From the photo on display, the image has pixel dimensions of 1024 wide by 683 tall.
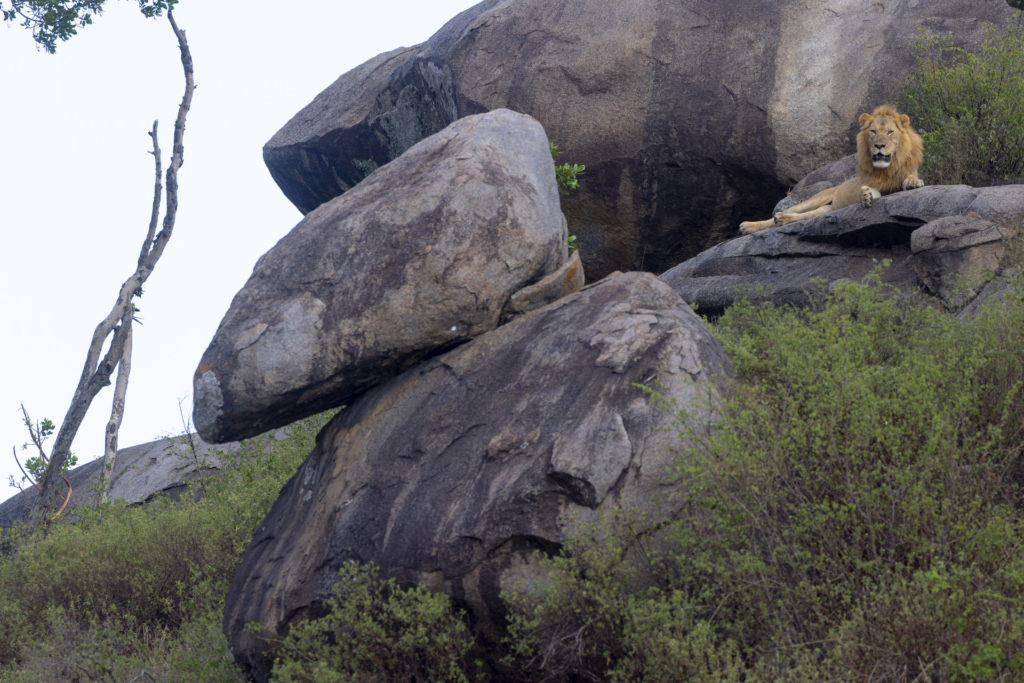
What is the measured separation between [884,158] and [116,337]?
1118 centimetres

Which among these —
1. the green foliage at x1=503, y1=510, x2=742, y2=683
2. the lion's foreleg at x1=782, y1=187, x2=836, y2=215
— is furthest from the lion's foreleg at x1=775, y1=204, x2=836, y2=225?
the green foliage at x1=503, y1=510, x2=742, y2=683

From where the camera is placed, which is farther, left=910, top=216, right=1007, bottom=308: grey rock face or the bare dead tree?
the bare dead tree

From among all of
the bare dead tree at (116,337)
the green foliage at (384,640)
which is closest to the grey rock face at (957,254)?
the green foliage at (384,640)

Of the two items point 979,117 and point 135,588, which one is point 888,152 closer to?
point 979,117

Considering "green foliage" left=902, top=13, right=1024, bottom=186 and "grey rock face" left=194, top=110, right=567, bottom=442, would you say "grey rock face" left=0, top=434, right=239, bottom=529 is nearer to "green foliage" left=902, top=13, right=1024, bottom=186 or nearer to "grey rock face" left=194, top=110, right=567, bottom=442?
"grey rock face" left=194, top=110, right=567, bottom=442

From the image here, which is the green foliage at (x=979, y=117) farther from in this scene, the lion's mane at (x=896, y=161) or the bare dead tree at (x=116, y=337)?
the bare dead tree at (x=116, y=337)

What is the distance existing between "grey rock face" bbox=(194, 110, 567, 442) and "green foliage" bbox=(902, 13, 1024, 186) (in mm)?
5591

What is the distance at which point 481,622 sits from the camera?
16.4 ft

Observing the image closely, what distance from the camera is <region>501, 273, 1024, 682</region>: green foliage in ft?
12.3

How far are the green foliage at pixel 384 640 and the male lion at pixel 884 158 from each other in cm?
634

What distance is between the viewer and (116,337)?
43.2 ft

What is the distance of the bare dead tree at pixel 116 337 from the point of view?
1176 centimetres

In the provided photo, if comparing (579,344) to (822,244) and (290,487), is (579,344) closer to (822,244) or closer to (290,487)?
(290,487)

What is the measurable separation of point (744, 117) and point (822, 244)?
10.9ft
